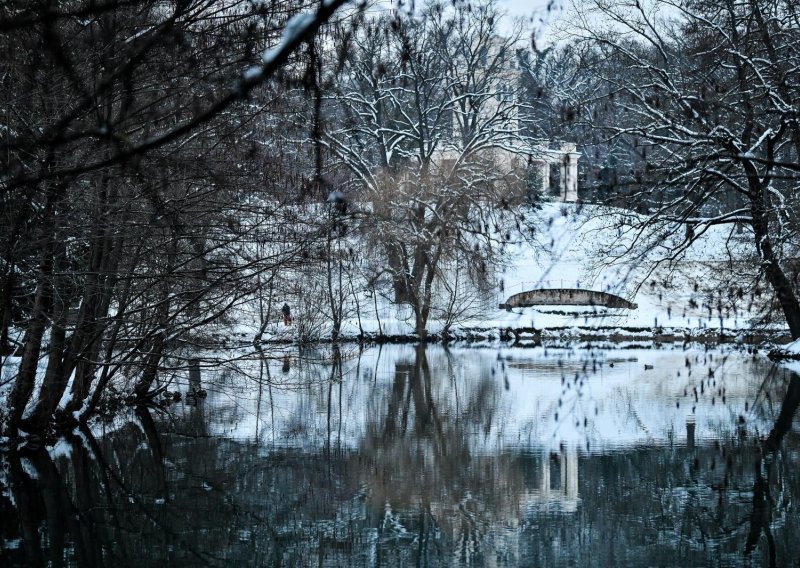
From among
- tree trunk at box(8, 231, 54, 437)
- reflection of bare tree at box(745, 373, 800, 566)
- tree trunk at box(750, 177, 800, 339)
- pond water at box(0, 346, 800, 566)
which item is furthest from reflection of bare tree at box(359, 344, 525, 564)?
tree trunk at box(750, 177, 800, 339)

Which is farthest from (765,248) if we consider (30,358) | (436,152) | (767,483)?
(436,152)

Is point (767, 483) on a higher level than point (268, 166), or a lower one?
lower

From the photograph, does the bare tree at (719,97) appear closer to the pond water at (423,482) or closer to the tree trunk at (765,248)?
the tree trunk at (765,248)

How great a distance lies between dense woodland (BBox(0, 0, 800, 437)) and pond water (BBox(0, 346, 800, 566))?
139 centimetres

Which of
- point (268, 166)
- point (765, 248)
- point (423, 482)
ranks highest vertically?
point (268, 166)

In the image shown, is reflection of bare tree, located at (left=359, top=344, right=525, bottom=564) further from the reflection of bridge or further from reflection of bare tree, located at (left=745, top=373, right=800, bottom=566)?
reflection of bare tree, located at (left=745, top=373, right=800, bottom=566)

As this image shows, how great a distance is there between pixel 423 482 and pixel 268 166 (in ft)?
13.6

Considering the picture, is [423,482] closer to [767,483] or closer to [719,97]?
[767,483]

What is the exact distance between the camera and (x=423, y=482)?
389 inches

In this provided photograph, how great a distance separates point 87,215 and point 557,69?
3706 cm

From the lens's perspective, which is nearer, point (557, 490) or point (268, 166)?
point (557, 490)

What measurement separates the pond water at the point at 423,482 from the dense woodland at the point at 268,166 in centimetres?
139

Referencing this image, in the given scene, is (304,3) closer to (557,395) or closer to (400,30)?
(400,30)

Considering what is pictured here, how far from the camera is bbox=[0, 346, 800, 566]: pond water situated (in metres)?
7.45
